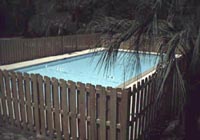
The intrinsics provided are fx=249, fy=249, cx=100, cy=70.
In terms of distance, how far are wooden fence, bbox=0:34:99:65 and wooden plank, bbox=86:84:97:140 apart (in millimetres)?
6602

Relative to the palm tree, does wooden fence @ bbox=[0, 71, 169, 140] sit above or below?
below

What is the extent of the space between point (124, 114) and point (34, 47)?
981 centimetres

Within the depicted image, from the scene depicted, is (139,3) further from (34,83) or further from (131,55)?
(34,83)

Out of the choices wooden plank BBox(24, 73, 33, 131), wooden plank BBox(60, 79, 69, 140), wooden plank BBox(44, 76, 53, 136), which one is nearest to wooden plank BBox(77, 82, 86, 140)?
wooden plank BBox(60, 79, 69, 140)

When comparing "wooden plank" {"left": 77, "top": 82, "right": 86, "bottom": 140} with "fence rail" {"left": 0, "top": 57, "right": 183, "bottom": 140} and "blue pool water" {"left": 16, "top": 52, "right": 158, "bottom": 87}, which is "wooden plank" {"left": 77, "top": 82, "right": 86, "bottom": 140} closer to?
"fence rail" {"left": 0, "top": 57, "right": 183, "bottom": 140}

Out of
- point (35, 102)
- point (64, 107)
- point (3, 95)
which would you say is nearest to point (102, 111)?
point (64, 107)

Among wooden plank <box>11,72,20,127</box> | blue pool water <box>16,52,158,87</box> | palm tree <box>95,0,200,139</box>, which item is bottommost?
blue pool water <box>16,52,158,87</box>

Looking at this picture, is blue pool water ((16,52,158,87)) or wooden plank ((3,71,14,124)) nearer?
wooden plank ((3,71,14,124))

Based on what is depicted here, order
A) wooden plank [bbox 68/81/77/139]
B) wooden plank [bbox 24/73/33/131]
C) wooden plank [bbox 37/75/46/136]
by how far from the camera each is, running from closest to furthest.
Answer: wooden plank [bbox 68/81/77/139], wooden plank [bbox 37/75/46/136], wooden plank [bbox 24/73/33/131]

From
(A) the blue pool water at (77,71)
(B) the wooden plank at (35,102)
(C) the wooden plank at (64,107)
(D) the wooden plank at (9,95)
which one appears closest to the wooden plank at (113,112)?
(C) the wooden plank at (64,107)

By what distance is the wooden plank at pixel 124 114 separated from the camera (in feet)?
10.3

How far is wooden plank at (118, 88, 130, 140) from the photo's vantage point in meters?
3.15

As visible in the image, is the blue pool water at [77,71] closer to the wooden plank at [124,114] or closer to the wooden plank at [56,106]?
→ the wooden plank at [56,106]

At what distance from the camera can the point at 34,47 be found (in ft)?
Result: 40.0
